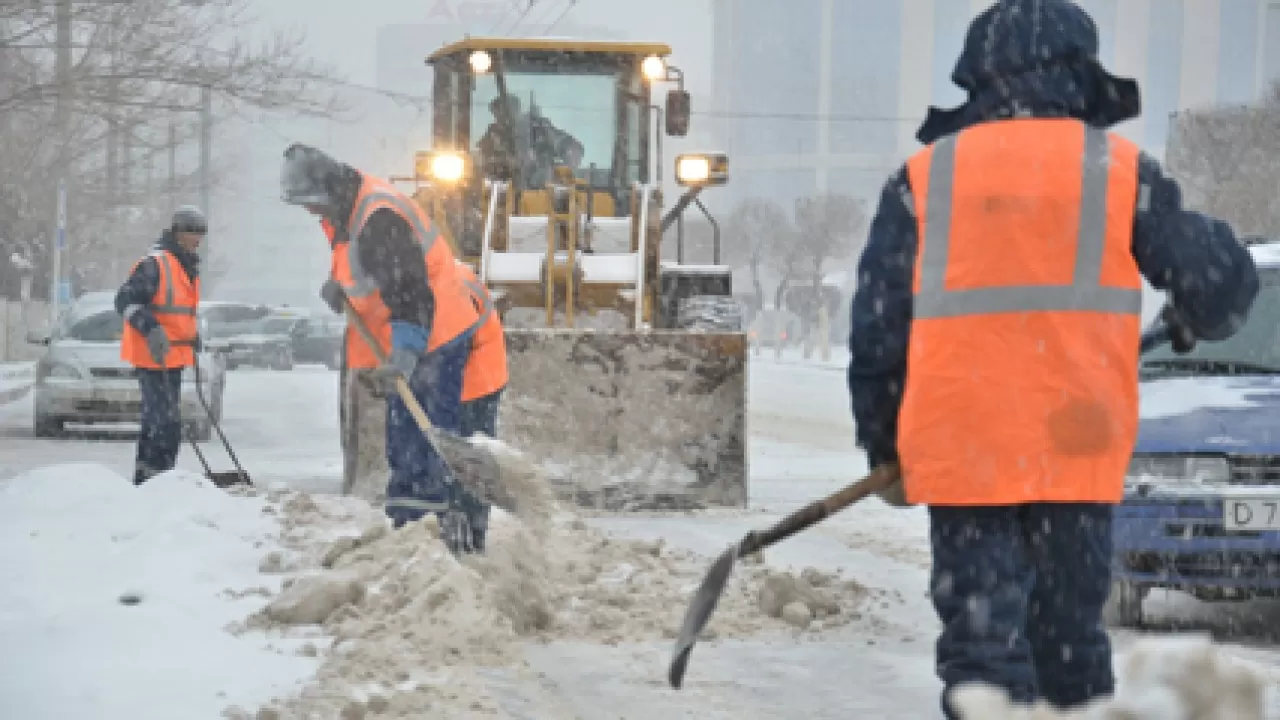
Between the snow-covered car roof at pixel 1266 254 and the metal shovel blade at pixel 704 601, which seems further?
the snow-covered car roof at pixel 1266 254

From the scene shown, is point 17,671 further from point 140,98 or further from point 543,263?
point 140,98

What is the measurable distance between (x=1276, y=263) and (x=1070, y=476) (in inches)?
175

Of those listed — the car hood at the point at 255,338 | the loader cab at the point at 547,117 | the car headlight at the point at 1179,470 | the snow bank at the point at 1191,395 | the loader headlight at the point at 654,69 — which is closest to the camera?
the car headlight at the point at 1179,470

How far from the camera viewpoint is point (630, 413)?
10133mm

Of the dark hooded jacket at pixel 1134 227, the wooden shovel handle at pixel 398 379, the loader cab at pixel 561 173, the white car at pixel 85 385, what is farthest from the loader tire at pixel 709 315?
the dark hooded jacket at pixel 1134 227

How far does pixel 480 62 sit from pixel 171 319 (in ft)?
10.9

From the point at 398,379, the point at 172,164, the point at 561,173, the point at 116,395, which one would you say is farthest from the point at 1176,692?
the point at 172,164

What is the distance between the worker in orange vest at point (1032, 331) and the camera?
3160mm

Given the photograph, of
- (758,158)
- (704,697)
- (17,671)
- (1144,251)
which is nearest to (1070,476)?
(1144,251)

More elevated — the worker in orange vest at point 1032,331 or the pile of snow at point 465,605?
the worker in orange vest at point 1032,331

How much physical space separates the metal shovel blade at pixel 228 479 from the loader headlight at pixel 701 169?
155 inches

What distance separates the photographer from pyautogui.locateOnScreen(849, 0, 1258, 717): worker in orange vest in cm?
316

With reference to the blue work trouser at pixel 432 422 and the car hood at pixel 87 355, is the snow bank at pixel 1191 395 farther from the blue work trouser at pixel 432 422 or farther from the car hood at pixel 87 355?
the car hood at pixel 87 355

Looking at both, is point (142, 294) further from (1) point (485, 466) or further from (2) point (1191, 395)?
(2) point (1191, 395)
